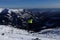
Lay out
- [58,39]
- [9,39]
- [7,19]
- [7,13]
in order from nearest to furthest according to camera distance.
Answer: [9,39] → [58,39] → [7,19] → [7,13]

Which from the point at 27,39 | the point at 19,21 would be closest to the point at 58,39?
the point at 27,39

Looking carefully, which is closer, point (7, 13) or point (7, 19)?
point (7, 19)

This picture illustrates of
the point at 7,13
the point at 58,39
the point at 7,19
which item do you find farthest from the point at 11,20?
the point at 58,39

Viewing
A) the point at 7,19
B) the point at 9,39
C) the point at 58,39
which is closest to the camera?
the point at 9,39

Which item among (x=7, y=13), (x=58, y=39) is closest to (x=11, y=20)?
(x=7, y=13)

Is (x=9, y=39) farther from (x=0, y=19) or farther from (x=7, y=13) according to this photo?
(x=7, y=13)

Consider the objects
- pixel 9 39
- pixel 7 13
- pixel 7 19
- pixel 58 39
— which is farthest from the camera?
pixel 7 13

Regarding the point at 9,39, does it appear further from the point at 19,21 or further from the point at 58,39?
the point at 19,21

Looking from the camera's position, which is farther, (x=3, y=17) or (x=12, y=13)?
(x=12, y=13)

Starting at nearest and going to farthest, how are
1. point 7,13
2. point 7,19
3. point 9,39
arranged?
point 9,39, point 7,19, point 7,13
